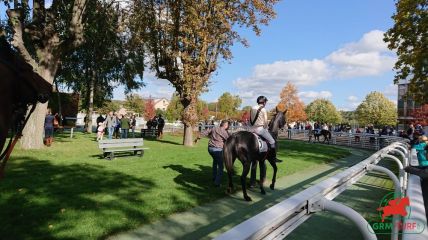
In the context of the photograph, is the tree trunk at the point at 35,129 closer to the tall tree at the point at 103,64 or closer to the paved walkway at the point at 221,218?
the paved walkway at the point at 221,218

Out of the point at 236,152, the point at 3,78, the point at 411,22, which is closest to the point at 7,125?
the point at 3,78

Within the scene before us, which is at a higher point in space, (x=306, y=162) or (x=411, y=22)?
(x=411, y=22)

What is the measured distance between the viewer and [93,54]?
113ft

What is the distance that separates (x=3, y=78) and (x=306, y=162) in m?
14.4

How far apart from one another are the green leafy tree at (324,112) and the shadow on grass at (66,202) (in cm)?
11700

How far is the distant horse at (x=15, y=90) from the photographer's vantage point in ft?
10.6

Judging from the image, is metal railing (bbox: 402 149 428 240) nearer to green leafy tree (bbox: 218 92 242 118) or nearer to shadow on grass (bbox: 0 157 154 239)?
shadow on grass (bbox: 0 157 154 239)

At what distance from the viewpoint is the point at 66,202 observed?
736 centimetres

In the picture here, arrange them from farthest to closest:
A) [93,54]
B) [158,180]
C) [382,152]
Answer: [93,54] → [158,180] → [382,152]

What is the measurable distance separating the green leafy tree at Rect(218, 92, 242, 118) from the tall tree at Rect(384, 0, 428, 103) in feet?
278

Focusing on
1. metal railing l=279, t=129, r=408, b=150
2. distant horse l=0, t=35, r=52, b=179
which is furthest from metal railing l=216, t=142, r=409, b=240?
metal railing l=279, t=129, r=408, b=150

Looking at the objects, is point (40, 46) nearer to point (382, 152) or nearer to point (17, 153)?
point (17, 153)

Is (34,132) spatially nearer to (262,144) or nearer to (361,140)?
(262,144)

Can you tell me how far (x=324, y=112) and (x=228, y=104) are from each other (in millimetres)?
37439
